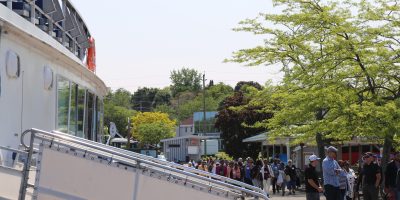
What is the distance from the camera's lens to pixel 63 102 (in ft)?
29.0

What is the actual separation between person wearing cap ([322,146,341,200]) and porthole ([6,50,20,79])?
708 centimetres

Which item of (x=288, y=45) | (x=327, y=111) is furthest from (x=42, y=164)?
(x=288, y=45)

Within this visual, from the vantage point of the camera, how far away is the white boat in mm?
5320

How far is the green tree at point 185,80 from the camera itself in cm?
14588

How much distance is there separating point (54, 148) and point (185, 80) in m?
143

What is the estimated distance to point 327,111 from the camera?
62.2 ft

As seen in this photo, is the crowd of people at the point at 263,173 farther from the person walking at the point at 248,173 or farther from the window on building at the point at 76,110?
the window on building at the point at 76,110

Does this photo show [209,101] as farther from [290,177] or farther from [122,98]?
[290,177]

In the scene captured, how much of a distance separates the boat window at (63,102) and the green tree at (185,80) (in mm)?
135767

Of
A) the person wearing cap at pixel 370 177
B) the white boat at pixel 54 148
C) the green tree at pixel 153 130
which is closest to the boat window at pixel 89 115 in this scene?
the white boat at pixel 54 148

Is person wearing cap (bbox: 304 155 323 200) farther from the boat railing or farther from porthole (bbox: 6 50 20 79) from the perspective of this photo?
porthole (bbox: 6 50 20 79)

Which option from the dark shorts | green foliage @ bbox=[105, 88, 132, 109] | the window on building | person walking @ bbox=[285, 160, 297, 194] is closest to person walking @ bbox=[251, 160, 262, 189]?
person walking @ bbox=[285, 160, 297, 194]

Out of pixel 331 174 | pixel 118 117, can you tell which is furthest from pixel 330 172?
pixel 118 117

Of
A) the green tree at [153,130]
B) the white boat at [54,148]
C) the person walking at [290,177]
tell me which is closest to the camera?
the white boat at [54,148]
